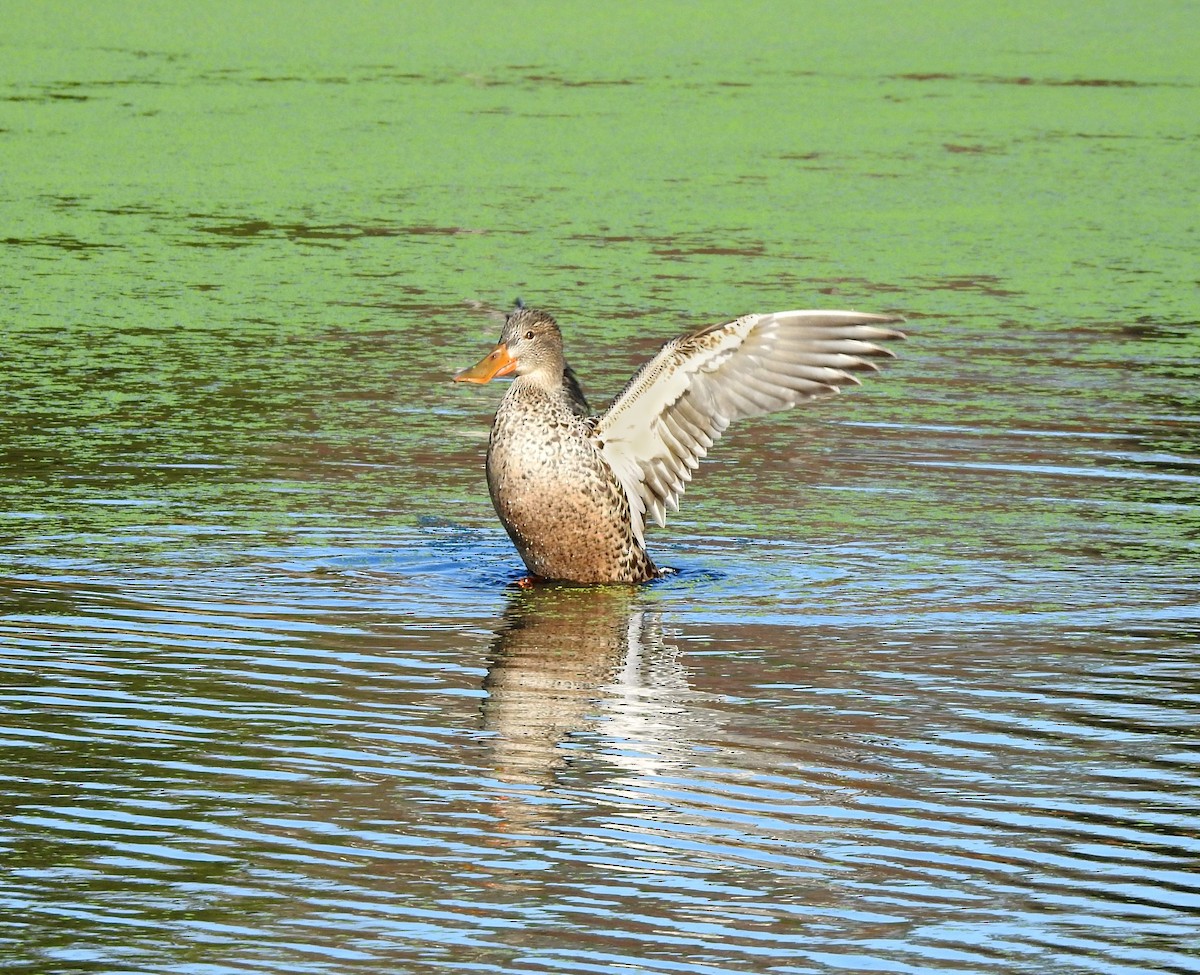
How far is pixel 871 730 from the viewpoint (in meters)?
4.98

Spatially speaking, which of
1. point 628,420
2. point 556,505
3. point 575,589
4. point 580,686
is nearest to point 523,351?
→ point 628,420

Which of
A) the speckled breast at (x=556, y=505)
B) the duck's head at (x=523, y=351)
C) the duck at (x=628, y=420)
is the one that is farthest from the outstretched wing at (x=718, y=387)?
the duck's head at (x=523, y=351)

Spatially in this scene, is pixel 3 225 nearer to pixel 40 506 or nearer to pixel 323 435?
pixel 323 435

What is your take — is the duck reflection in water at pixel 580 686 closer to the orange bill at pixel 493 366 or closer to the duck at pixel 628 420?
the duck at pixel 628 420

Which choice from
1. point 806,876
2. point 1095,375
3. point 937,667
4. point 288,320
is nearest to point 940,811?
point 806,876

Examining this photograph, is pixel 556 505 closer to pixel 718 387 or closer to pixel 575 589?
pixel 575 589

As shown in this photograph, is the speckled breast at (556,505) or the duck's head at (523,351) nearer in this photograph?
the speckled breast at (556,505)

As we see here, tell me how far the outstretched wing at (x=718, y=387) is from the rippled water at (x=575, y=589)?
28cm

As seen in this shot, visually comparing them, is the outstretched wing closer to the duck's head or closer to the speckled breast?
the speckled breast

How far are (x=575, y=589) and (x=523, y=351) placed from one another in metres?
0.75

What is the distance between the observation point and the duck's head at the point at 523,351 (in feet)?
22.9

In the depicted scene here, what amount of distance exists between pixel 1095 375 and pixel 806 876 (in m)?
5.51

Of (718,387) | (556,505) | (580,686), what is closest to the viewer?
(580,686)

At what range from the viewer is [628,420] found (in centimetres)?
696
